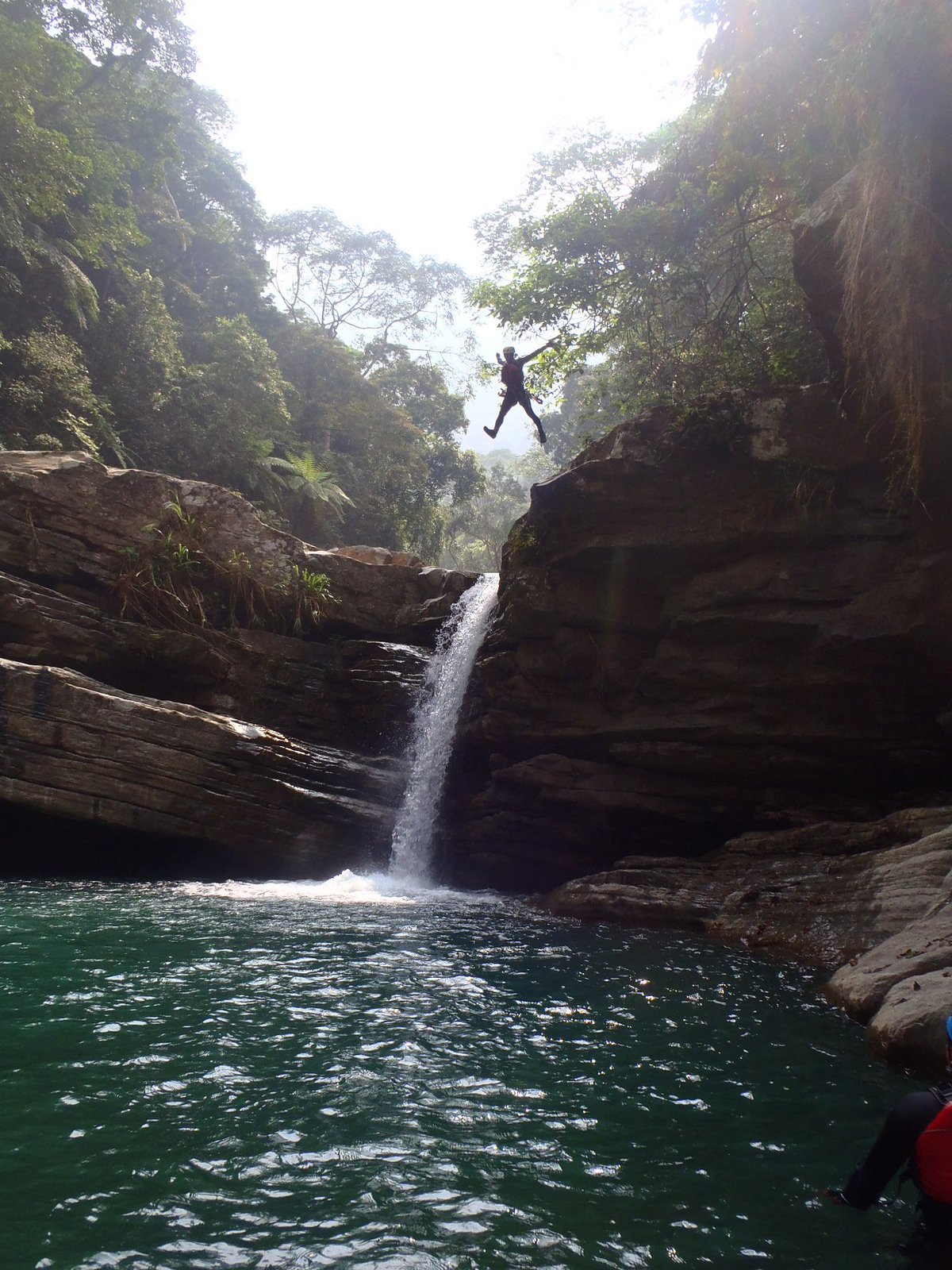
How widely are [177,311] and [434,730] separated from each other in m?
24.4

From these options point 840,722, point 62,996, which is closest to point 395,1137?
point 62,996

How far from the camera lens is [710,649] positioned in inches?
520

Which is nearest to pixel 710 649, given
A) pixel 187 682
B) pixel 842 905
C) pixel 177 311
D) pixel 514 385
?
pixel 842 905

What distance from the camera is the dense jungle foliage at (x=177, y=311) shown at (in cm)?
2059

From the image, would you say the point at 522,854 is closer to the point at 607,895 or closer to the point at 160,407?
the point at 607,895

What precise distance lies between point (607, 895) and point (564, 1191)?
7590mm

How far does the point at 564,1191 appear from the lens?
4086 millimetres

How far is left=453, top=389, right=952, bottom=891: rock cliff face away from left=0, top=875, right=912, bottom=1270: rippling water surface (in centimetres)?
491

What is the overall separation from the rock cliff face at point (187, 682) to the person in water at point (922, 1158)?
11444 millimetres

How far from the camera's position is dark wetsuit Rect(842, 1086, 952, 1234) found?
3.63 meters

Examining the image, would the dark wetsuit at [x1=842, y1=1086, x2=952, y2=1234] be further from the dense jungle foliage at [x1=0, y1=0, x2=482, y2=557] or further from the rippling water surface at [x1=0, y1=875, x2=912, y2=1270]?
the dense jungle foliage at [x1=0, y1=0, x2=482, y2=557]

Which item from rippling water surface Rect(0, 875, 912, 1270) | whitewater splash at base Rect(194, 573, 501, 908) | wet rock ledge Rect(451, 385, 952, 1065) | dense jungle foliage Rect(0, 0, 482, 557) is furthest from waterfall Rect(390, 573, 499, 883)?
dense jungle foliage Rect(0, 0, 482, 557)

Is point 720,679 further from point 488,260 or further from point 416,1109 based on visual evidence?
point 488,260

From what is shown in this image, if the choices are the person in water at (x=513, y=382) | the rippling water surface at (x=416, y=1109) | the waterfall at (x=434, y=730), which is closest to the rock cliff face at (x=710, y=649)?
the waterfall at (x=434, y=730)
